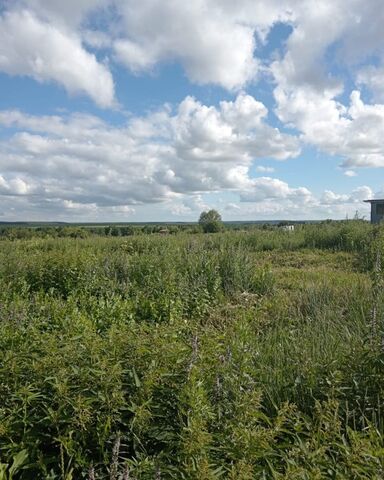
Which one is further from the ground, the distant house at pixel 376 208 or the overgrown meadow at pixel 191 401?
the distant house at pixel 376 208

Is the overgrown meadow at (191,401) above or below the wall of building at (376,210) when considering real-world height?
below

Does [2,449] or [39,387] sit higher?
[39,387]

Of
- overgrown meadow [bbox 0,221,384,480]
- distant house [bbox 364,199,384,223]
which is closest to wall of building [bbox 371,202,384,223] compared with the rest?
distant house [bbox 364,199,384,223]

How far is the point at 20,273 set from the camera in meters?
7.64

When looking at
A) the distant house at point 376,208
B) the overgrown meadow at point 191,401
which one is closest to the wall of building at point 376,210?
the distant house at point 376,208

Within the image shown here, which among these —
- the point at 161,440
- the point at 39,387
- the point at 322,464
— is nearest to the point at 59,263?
the point at 39,387

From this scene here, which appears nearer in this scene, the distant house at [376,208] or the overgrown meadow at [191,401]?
the overgrown meadow at [191,401]

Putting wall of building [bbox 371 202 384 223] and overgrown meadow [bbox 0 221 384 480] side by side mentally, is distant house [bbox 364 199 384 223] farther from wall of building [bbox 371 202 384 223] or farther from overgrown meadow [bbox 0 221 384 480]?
overgrown meadow [bbox 0 221 384 480]

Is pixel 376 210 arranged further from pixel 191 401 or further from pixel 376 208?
pixel 191 401

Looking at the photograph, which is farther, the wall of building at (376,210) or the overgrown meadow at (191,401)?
the wall of building at (376,210)

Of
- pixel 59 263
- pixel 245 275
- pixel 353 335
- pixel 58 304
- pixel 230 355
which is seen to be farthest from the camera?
pixel 245 275

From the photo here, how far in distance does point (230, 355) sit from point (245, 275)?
5.21 m

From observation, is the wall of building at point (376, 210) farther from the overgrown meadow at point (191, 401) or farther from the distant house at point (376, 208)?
the overgrown meadow at point (191, 401)

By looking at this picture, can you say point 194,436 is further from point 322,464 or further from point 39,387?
point 39,387
